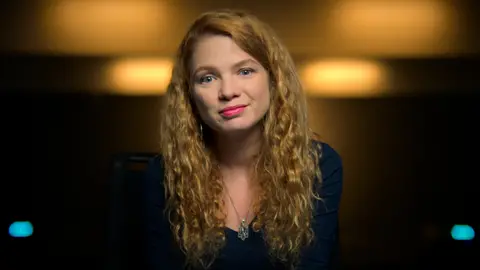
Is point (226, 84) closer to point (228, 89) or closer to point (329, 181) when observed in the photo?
point (228, 89)

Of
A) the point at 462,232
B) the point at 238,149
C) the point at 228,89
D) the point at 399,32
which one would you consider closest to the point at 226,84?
the point at 228,89

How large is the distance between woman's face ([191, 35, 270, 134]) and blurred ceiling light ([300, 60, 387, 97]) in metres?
0.27

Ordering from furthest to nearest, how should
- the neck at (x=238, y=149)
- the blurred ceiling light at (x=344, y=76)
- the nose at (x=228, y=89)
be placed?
1. the blurred ceiling light at (x=344, y=76)
2. the neck at (x=238, y=149)
3. the nose at (x=228, y=89)

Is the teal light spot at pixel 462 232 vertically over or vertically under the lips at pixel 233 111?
under

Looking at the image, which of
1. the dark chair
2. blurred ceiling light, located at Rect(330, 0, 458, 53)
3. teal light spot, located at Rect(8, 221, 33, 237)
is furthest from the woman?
teal light spot, located at Rect(8, 221, 33, 237)

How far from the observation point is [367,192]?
1.30 metres

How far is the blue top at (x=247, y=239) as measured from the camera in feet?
3.49

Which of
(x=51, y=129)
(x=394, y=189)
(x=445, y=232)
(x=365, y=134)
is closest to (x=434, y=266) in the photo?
(x=445, y=232)

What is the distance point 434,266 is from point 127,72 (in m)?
0.79

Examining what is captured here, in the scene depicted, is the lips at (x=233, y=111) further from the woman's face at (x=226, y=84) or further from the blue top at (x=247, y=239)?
the blue top at (x=247, y=239)

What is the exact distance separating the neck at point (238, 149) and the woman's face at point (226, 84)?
76 millimetres

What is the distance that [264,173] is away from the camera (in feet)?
A: 3.60

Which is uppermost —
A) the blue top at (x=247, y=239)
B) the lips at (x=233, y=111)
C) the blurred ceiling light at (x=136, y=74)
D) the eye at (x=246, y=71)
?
the blurred ceiling light at (x=136, y=74)

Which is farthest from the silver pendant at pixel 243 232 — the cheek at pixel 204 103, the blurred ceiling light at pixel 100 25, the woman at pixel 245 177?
the blurred ceiling light at pixel 100 25
